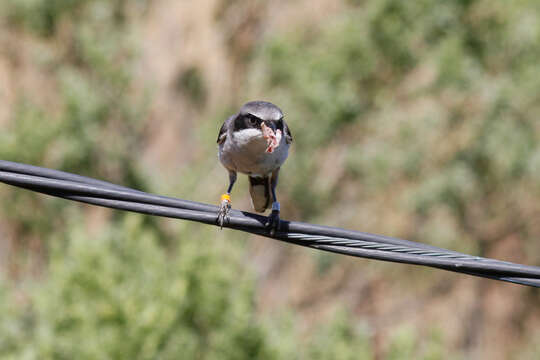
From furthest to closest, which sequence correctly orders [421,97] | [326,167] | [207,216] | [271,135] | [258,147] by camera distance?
[326,167], [421,97], [258,147], [271,135], [207,216]

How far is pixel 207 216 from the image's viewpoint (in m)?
2.45

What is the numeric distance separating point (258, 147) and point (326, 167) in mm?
10134

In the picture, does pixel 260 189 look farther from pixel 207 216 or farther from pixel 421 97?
pixel 421 97

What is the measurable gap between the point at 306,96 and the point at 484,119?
3199 mm

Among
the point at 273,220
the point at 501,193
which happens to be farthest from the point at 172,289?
the point at 501,193

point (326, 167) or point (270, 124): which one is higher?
point (326, 167)

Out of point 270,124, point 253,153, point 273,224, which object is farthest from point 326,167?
point 273,224

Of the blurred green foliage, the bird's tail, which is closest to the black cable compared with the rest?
the bird's tail

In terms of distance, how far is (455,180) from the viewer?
436 inches

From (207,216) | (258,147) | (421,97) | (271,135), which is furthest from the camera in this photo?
(421,97)

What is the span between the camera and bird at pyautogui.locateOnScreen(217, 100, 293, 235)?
3.23m

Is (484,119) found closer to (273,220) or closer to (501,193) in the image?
(501,193)

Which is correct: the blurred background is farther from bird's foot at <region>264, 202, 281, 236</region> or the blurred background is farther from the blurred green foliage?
bird's foot at <region>264, 202, 281, 236</region>

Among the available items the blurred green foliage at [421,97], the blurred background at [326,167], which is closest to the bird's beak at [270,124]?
the blurred background at [326,167]
